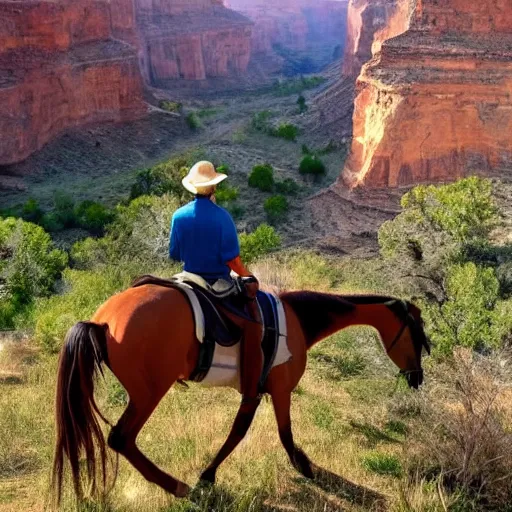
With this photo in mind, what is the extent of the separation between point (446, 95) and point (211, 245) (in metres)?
16.8

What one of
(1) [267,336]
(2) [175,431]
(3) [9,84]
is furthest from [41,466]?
(3) [9,84]

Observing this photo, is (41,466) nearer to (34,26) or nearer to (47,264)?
(47,264)

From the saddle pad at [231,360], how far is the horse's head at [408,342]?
111cm

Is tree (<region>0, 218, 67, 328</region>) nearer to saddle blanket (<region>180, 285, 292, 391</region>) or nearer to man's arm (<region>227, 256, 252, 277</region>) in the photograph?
saddle blanket (<region>180, 285, 292, 391</region>)

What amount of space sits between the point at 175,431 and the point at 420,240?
→ 28.1ft

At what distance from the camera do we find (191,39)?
2514 inches

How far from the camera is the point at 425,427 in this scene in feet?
18.2

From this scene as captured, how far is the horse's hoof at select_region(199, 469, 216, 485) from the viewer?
17.0ft

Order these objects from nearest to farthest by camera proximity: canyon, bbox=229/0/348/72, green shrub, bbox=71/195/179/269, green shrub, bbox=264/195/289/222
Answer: green shrub, bbox=71/195/179/269 → green shrub, bbox=264/195/289/222 → canyon, bbox=229/0/348/72

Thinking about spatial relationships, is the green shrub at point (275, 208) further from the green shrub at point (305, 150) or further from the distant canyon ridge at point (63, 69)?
the distant canyon ridge at point (63, 69)

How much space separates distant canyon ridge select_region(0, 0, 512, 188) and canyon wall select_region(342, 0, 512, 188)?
0.10 feet

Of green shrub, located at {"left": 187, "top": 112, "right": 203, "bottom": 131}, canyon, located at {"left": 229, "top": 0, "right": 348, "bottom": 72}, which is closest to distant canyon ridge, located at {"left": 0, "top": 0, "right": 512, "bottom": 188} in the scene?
green shrub, located at {"left": 187, "top": 112, "right": 203, "bottom": 131}

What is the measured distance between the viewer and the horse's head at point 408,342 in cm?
601

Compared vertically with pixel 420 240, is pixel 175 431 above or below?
above
